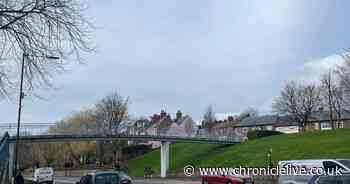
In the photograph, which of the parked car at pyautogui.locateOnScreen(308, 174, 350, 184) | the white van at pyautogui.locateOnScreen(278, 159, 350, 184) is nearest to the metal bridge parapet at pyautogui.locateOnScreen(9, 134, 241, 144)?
the white van at pyautogui.locateOnScreen(278, 159, 350, 184)

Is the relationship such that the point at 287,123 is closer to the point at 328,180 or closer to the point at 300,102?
the point at 300,102

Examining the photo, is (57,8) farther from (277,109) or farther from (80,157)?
(277,109)

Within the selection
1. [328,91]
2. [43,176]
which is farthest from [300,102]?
[43,176]

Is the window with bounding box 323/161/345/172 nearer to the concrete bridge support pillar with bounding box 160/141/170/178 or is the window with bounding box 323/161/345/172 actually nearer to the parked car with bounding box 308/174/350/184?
the parked car with bounding box 308/174/350/184

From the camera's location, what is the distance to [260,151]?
64250 mm

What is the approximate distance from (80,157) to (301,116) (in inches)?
1710

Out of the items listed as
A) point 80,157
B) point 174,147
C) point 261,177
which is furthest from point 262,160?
point 80,157

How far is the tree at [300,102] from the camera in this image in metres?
91.5

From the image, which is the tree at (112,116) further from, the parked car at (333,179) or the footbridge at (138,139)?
the parked car at (333,179)

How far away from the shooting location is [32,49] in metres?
14.2

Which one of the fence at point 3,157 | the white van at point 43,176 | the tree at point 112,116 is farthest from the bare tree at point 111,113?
the fence at point 3,157

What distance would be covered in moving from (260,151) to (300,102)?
31568 millimetres

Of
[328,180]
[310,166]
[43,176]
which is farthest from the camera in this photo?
[43,176]

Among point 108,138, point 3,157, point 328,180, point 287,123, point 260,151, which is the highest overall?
point 287,123
